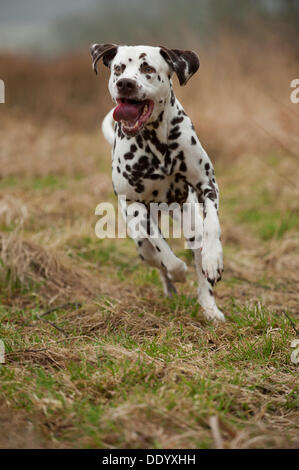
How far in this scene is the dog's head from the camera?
335 centimetres

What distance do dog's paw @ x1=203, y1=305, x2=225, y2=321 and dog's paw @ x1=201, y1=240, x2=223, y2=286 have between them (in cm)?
60

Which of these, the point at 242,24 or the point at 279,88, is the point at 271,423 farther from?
the point at 242,24

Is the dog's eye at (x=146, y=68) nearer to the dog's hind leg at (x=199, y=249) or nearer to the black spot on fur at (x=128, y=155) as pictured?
the black spot on fur at (x=128, y=155)

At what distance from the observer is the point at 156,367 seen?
295 cm

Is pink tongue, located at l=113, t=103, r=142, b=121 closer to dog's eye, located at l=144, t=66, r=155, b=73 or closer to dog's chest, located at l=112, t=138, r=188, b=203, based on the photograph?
dog's eye, located at l=144, t=66, r=155, b=73

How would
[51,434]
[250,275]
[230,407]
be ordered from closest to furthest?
1. [51,434]
2. [230,407]
3. [250,275]

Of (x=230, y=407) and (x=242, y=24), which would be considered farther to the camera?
(x=242, y=24)

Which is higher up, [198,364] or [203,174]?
[203,174]

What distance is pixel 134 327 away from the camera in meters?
3.77

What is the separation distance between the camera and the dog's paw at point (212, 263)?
11.3 feet

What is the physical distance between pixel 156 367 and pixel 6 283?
6.67 feet

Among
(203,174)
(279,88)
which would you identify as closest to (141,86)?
(203,174)
